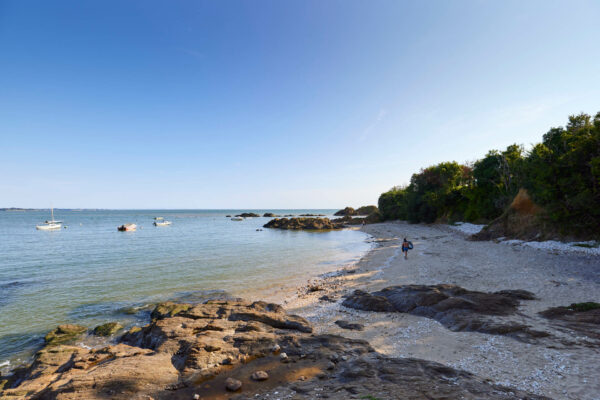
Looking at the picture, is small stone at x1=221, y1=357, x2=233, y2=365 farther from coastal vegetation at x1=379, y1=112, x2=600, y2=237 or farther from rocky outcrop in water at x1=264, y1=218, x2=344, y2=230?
rocky outcrop in water at x1=264, y1=218, x2=344, y2=230

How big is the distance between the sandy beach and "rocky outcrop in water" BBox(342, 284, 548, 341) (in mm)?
411

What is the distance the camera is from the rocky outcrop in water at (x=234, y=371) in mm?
5965

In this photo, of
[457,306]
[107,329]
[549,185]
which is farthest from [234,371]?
[549,185]

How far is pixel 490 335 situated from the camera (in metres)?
9.01

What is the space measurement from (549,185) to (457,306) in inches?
879

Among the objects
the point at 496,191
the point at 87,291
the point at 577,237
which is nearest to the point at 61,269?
the point at 87,291

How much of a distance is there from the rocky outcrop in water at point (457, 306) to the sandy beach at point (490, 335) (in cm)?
41

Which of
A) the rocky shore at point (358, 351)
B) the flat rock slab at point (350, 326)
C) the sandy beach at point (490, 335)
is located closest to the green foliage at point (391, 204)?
the sandy beach at point (490, 335)

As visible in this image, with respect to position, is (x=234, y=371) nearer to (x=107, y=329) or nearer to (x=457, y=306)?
(x=107, y=329)

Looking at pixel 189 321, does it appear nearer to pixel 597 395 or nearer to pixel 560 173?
pixel 597 395

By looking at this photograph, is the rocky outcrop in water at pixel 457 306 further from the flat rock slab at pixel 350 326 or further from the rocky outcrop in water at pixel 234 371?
the rocky outcrop in water at pixel 234 371

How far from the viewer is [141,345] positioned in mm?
9867

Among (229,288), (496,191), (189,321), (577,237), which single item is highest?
(496,191)

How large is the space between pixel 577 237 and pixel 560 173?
19.8ft
